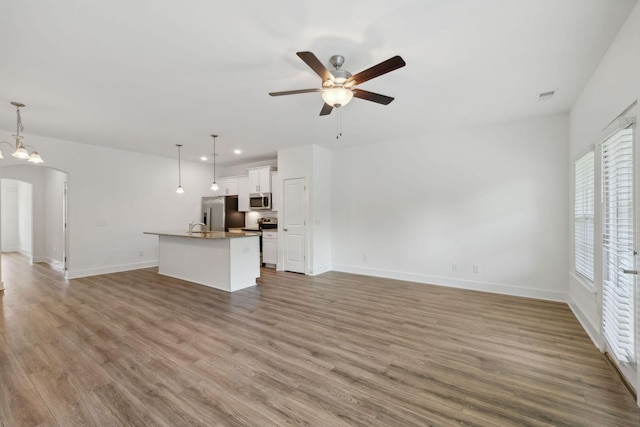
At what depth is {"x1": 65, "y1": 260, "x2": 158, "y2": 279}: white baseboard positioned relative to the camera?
5.48 metres

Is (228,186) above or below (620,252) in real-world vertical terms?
above

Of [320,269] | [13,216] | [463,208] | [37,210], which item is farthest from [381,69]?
[13,216]

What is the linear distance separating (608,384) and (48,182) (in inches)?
442

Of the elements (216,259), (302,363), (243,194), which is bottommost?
(302,363)

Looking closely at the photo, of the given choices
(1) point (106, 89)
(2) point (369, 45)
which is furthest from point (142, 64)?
(2) point (369, 45)

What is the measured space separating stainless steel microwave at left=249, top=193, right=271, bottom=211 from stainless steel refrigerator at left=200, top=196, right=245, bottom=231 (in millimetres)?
700

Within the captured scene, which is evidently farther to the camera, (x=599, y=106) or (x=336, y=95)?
(x=599, y=106)

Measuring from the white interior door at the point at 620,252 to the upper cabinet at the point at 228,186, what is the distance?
7172 mm

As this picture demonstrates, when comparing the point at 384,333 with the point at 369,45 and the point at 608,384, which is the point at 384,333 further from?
the point at 369,45

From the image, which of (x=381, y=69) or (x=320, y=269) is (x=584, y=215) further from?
(x=320, y=269)

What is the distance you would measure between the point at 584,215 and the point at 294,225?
15.2 ft

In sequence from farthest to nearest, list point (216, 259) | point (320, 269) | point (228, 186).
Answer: point (228, 186), point (320, 269), point (216, 259)

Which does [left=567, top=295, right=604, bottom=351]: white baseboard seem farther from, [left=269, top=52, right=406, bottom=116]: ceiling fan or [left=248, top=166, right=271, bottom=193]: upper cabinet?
[left=248, top=166, right=271, bottom=193]: upper cabinet

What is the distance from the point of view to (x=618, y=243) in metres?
2.30
